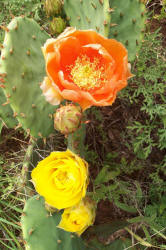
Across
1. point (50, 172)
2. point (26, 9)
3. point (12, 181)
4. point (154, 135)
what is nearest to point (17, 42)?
point (50, 172)

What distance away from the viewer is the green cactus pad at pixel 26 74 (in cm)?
91

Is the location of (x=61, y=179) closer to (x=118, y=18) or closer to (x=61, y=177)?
(x=61, y=177)

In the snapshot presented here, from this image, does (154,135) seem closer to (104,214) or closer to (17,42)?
(104,214)

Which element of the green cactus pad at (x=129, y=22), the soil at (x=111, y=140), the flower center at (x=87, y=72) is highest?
the green cactus pad at (x=129, y=22)

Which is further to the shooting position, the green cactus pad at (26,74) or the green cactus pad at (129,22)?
the green cactus pad at (129,22)

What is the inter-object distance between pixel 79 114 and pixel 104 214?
0.80 metres

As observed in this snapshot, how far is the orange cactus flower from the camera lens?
82 cm

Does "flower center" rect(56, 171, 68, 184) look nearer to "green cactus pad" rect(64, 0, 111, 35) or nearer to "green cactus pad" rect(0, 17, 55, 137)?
"green cactus pad" rect(0, 17, 55, 137)

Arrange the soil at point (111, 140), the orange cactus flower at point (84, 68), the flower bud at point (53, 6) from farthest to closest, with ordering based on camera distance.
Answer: the soil at point (111, 140) < the flower bud at point (53, 6) < the orange cactus flower at point (84, 68)

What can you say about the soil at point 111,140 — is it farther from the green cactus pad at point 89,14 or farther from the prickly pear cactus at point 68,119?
the prickly pear cactus at point 68,119

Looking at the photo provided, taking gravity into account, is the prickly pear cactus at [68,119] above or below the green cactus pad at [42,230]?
above

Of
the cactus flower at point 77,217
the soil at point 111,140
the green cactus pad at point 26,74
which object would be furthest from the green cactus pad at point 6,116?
the cactus flower at point 77,217

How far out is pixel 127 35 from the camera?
111cm

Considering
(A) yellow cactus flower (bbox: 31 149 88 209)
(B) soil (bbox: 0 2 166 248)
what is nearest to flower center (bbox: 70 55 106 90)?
(A) yellow cactus flower (bbox: 31 149 88 209)
